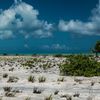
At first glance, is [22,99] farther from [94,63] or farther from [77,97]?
[94,63]

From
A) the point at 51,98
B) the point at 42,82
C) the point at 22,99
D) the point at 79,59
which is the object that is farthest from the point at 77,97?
the point at 79,59

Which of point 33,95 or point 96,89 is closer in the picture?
point 33,95

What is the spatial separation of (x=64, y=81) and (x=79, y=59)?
827 cm

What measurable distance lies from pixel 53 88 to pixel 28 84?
8.34 ft

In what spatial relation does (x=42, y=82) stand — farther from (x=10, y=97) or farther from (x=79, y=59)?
(x=79, y=59)

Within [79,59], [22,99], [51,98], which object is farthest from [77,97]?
[79,59]

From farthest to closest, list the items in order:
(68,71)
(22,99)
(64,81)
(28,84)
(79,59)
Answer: (79,59)
(68,71)
(64,81)
(28,84)
(22,99)

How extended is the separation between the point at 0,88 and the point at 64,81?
555 centimetres

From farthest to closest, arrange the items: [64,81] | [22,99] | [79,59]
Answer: [79,59]
[64,81]
[22,99]

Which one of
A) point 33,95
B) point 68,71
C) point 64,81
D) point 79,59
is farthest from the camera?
point 79,59

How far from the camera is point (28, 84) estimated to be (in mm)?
24531

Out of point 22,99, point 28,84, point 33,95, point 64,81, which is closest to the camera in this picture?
point 22,99

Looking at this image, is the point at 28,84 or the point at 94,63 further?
the point at 94,63

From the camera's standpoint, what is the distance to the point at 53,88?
22.5m
